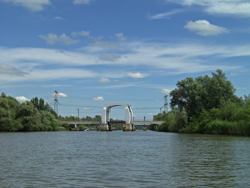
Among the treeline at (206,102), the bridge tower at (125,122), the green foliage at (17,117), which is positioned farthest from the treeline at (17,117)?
the bridge tower at (125,122)

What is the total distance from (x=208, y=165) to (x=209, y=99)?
56.1 metres

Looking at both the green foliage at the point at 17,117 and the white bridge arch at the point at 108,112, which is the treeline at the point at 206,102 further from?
the white bridge arch at the point at 108,112

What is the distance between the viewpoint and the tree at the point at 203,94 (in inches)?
2731

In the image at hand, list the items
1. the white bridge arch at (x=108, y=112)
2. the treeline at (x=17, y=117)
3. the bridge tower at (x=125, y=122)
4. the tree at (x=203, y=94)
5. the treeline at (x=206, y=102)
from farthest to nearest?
the white bridge arch at (x=108, y=112)
the bridge tower at (x=125, y=122)
the treeline at (x=17, y=117)
the tree at (x=203, y=94)
the treeline at (x=206, y=102)

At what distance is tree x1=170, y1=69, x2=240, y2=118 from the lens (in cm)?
6938

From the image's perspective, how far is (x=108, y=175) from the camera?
1468 cm

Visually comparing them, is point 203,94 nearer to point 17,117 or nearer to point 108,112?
point 17,117

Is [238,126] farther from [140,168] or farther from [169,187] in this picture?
[169,187]

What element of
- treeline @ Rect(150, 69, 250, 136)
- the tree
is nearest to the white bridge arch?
treeline @ Rect(150, 69, 250, 136)

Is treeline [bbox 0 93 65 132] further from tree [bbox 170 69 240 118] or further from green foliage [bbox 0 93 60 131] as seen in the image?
tree [bbox 170 69 240 118]

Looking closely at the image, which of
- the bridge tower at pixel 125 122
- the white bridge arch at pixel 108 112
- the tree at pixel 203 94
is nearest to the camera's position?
the tree at pixel 203 94

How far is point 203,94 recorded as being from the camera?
70.1m

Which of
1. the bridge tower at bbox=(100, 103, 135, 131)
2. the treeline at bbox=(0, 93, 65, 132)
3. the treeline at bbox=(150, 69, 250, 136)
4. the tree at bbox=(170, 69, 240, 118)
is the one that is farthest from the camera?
the bridge tower at bbox=(100, 103, 135, 131)

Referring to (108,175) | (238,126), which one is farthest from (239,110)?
(108,175)
